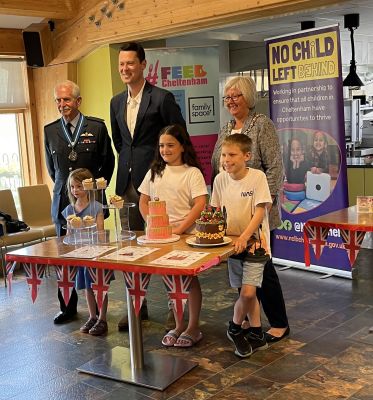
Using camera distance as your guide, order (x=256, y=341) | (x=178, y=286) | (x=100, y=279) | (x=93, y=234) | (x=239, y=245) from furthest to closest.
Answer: (x=256, y=341) → (x=93, y=234) → (x=100, y=279) → (x=239, y=245) → (x=178, y=286)

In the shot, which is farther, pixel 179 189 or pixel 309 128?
pixel 309 128

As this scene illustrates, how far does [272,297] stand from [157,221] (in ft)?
3.31

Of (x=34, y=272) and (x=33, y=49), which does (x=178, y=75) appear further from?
(x=34, y=272)

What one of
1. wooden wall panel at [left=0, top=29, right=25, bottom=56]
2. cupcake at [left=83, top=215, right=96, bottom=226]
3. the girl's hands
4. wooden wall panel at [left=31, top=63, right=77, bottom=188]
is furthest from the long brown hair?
wooden wall panel at [left=0, top=29, right=25, bottom=56]

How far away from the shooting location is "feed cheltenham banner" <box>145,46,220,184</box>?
5754mm

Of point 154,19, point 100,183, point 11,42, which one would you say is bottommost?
point 100,183

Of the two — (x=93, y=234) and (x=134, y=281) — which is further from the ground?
(x=93, y=234)

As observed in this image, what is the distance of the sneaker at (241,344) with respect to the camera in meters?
3.39

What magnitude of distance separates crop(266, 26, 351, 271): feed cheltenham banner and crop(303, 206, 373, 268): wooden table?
4.59 feet

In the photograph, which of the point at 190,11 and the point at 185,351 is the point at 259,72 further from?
the point at 185,351

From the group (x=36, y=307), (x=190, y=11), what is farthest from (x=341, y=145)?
(x=36, y=307)

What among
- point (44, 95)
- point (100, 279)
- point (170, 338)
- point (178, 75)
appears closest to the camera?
point (100, 279)

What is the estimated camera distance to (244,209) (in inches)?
123

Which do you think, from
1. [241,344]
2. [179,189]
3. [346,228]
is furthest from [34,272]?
[346,228]
